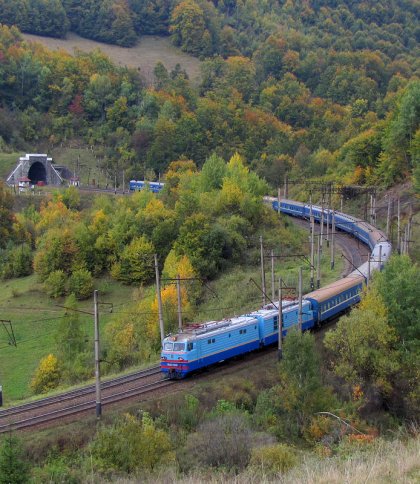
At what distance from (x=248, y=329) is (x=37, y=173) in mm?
82320

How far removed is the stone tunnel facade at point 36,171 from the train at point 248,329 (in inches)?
2752

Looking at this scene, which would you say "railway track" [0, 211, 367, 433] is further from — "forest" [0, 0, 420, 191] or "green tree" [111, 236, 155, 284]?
"forest" [0, 0, 420, 191]

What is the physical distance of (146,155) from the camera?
11669 cm

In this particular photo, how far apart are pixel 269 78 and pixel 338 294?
12180cm

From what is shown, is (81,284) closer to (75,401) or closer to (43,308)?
(43,308)

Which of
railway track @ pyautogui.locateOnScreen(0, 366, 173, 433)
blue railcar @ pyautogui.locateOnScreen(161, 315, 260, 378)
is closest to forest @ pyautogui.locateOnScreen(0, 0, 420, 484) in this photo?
blue railcar @ pyautogui.locateOnScreen(161, 315, 260, 378)

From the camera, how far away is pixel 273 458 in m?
20.6

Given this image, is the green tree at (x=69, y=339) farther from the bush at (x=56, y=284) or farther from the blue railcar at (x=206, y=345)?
the bush at (x=56, y=284)

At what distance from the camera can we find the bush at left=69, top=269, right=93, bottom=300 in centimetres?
5978

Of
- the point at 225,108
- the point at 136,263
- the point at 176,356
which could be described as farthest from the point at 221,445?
the point at 225,108

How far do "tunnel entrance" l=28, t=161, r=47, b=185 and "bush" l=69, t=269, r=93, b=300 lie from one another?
52.5 m

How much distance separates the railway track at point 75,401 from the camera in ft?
88.9

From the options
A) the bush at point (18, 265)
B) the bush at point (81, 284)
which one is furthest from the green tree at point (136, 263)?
the bush at point (18, 265)

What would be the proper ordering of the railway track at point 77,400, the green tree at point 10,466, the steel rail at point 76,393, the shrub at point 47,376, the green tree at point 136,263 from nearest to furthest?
the green tree at point 10,466, the railway track at point 77,400, the steel rail at point 76,393, the shrub at point 47,376, the green tree at point 136,263
